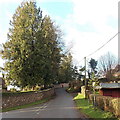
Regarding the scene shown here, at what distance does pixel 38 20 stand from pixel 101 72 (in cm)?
4087

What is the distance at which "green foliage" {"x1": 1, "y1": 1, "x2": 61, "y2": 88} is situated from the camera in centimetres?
3584

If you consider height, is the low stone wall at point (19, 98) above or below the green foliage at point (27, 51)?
below

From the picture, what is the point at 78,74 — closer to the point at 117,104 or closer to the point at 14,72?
the point at 14,72

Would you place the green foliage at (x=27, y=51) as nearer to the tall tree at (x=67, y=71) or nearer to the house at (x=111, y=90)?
the house at (x=111, y=90)

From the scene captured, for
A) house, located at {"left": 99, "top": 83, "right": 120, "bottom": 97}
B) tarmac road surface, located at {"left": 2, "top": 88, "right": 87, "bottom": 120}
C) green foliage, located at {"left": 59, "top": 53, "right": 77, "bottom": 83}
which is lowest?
tarmac road surface, located at {"left": 2, "top": 88, "right": 87, "bottom": 120}

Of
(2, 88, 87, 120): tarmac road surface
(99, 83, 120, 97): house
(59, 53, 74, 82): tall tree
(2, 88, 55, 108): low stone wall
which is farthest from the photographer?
(59, 53, 74, 82): tall tree

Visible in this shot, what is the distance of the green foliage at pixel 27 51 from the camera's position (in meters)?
35.8

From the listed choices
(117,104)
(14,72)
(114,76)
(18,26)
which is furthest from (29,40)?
(114,76)

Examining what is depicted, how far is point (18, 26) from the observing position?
3816 centimetres

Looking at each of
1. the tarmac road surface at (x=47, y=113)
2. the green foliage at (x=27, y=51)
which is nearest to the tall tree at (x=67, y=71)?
the green foliage at (x=27, y=51)

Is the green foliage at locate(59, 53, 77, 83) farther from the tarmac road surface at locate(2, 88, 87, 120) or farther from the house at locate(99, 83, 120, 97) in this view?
the tarmac road surface at locate(2, 88, 87, 120)

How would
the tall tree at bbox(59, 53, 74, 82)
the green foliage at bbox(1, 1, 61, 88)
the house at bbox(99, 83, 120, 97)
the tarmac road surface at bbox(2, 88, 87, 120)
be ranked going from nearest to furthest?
the tarmac road surface at bbox(2, 88, 87, 120) < the house at bbox(99, 83, 120, 97) < the green foliage at bbox(1, 1, 61, 88) < the tall tree at bbox(59, 53, 74, 82)

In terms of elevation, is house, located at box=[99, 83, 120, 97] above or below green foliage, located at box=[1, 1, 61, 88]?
below

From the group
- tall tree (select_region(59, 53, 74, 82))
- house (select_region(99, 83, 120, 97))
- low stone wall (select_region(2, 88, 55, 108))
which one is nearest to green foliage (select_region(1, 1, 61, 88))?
low stone wall (select_region(2, 88, 55, 108))
